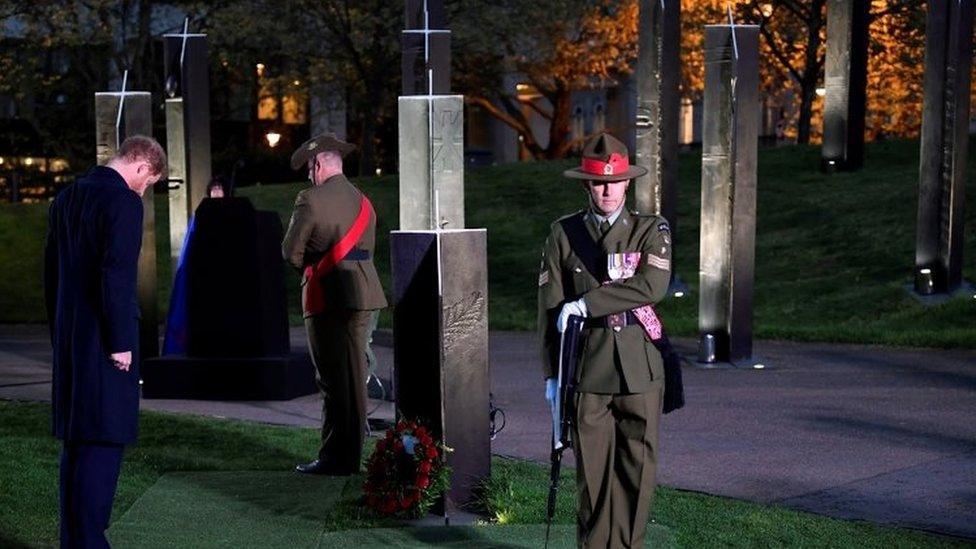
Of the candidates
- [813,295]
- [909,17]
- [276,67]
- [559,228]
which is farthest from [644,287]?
[276,67]

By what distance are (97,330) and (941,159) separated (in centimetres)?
1513

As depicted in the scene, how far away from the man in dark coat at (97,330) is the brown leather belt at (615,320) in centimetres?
195

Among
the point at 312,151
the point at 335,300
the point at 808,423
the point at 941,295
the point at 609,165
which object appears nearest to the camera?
the point at 609,165

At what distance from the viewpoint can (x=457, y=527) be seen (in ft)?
29.8

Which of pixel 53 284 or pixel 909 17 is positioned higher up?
pixel 909 17

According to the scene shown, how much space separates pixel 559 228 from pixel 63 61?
5400cm

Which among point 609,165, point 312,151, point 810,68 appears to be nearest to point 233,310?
point 312,151

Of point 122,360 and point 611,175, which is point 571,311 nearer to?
point 611,175

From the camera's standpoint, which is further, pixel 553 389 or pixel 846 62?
pixel 846 62

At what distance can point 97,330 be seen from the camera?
7539mm

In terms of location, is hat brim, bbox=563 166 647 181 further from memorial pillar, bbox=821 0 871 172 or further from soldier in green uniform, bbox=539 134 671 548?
memorial pillar, bbox=821 0 871 172

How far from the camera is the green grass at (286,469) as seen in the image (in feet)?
29.1

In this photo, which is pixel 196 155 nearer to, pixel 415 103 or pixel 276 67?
pixel 415 103

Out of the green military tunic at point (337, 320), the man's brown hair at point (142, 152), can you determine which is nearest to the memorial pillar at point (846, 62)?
the green military tunic at point (337, 320)
